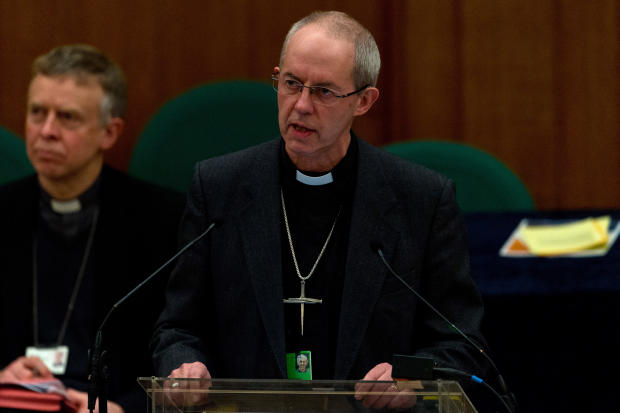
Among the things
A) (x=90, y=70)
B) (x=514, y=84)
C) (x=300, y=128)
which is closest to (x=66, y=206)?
(x=90, y=70)

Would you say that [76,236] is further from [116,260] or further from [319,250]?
[319,250]

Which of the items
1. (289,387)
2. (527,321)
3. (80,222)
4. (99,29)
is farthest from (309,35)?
(99,29)

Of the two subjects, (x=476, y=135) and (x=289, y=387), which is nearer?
(x=289, y=387)

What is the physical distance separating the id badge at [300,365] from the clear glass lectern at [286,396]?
64 centimetres

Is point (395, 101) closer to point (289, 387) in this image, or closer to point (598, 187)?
point (598, 187)

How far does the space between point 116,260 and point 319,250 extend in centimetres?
108

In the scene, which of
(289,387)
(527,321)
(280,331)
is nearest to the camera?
(289,387)

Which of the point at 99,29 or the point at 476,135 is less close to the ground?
the point at 99,29

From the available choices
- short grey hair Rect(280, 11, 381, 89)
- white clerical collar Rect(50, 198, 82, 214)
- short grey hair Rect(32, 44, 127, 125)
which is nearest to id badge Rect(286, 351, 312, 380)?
short grey hair Rect(280, 11, 381, 89)

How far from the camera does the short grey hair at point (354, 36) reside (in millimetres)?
2438

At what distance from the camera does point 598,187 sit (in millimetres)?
4961

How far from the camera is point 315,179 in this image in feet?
8.67

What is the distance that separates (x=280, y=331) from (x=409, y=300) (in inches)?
15.0

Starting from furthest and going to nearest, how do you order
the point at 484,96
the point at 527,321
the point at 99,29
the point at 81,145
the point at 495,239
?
the point at 484,96, the point at 99,29, the point at 495,239, the point at 81,145, the point at 527,321
